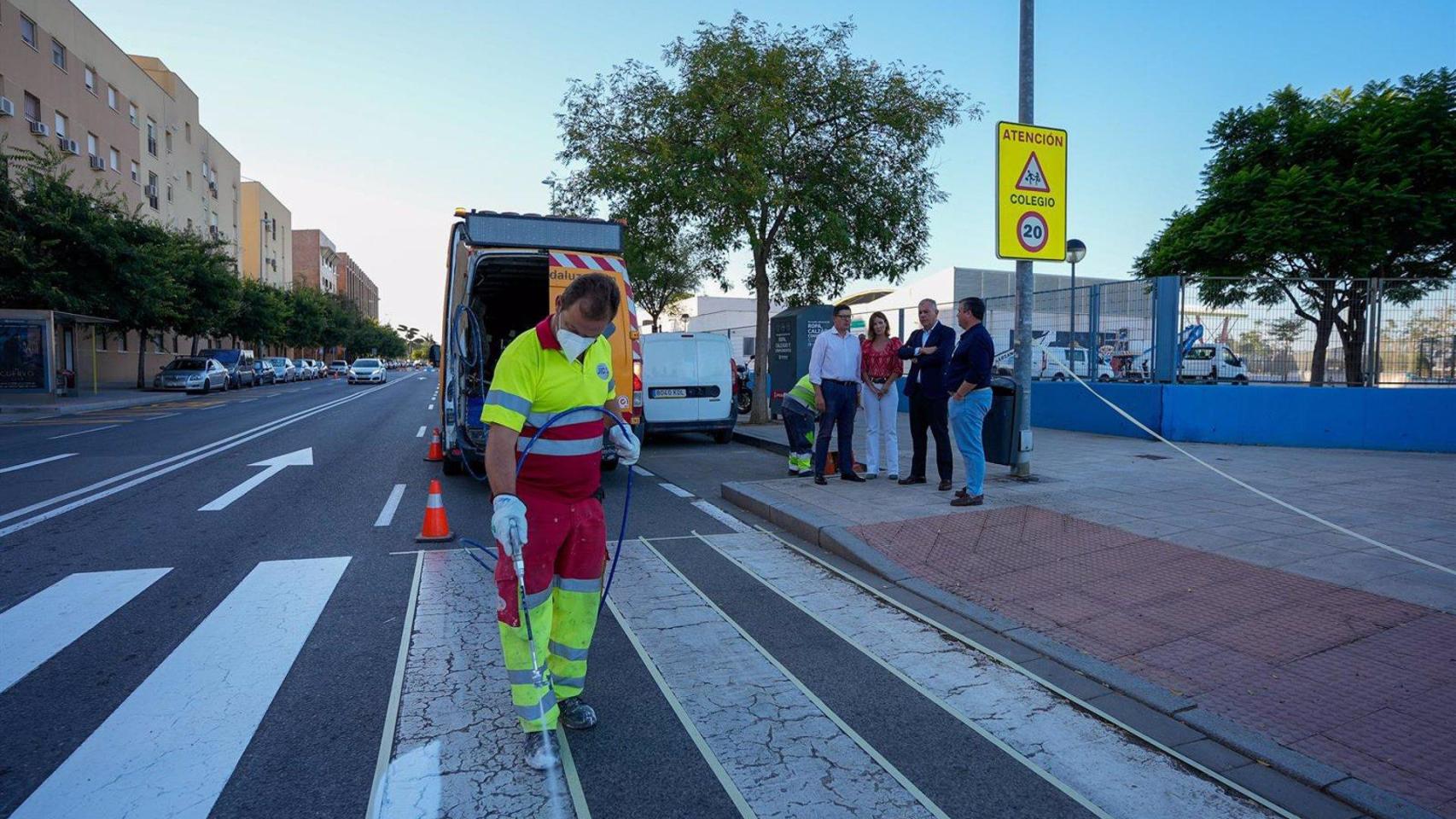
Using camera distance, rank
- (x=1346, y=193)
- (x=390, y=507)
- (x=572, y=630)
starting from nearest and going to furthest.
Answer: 1. (x=572, y=630)
2. (x=390, y=507)
3. (x=1346, y=193)

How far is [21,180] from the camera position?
27.5 m

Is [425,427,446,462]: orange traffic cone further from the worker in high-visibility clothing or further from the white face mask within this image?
the white face mask

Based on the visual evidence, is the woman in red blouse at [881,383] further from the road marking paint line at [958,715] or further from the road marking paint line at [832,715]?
the road marking paint line at [832,715]

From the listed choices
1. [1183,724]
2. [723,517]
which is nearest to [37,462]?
[723,517]

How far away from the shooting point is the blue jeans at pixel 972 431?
306 inches

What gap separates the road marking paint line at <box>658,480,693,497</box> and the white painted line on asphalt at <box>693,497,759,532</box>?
319 mm

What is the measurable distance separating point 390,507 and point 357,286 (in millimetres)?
152936

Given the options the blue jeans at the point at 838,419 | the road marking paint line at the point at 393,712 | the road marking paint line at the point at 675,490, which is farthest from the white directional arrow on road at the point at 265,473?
the blue jeans at the point at 838,419

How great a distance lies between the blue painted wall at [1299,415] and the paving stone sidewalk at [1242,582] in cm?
236

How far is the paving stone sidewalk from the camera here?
3607 millimetres

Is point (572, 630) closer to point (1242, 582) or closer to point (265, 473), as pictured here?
point (1242, 582)

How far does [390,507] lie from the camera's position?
8.55 m

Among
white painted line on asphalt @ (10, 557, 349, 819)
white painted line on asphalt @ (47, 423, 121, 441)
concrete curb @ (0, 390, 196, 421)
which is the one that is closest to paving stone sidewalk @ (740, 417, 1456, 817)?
white painted line on asphalt @ (10, 557, 349, 819)

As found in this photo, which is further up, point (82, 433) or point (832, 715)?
point (82, 433)
